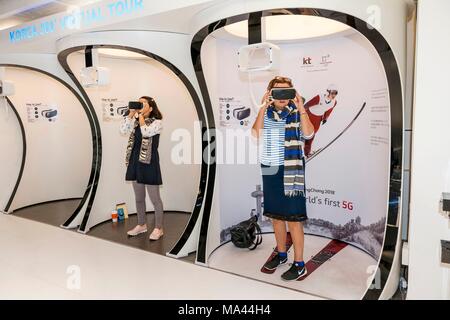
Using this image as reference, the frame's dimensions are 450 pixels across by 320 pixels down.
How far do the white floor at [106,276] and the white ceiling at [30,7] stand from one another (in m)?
2.48

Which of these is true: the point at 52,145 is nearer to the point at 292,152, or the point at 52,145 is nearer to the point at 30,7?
the point at 30,7

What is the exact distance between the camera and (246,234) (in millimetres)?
3539

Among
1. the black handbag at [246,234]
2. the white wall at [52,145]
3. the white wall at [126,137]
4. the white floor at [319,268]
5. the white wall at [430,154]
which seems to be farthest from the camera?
the white wall at [52,145]

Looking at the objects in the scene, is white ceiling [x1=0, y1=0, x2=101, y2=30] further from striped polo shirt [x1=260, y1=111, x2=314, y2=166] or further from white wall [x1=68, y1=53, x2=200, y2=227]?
striped polo shirt [x1=260, y1=111, x2=314, y2=166]

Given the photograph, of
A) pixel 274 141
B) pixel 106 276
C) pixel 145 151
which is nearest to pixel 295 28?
pixel 274 141

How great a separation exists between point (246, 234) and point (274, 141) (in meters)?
1.12

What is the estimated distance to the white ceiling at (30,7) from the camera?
12.0 ft

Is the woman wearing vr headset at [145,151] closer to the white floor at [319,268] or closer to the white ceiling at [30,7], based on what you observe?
the white floor at [319,268]

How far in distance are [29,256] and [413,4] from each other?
154 inches

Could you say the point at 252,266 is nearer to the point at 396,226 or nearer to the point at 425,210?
the point at 396,226

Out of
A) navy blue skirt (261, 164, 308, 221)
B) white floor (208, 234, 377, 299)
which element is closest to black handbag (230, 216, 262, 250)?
white floor (208, 234, 377, 299)

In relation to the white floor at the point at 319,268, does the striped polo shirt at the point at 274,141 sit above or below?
above

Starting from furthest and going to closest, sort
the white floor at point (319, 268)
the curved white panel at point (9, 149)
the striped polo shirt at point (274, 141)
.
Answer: the curved white panel at point (9, 149) < the striped polo shirt at point (274, 141) < the white floor at point (319, 268)

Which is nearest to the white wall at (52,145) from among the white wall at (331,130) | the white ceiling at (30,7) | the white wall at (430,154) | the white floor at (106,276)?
the white ceiling at (30,7)
